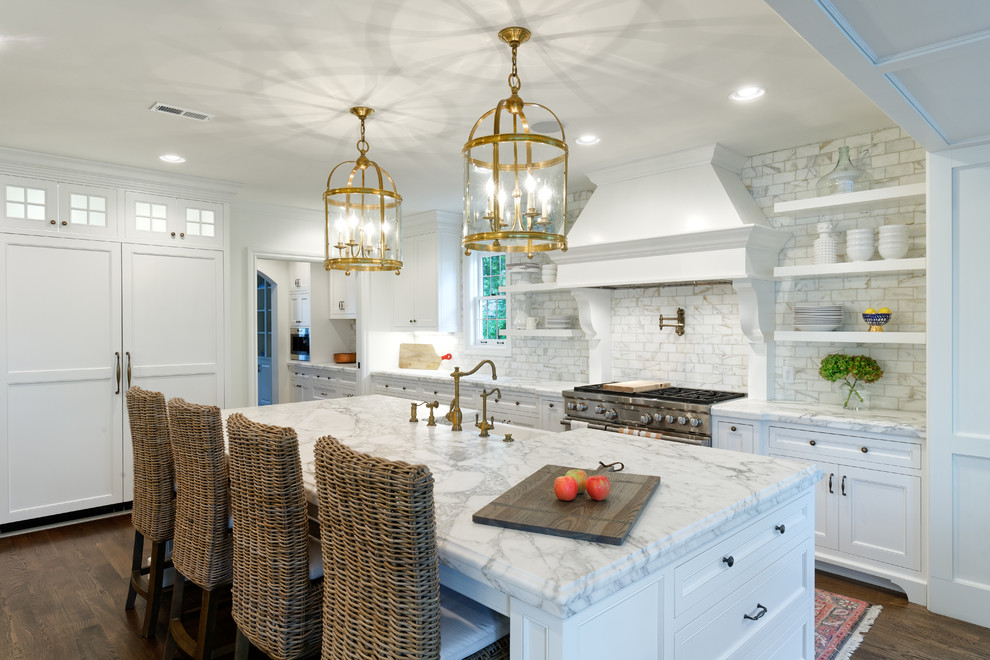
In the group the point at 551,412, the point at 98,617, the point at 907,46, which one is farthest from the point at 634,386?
the point at 98,617

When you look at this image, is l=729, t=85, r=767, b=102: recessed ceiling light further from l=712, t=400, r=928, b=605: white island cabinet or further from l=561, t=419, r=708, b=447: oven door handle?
l=561, t=419, r=708, b=447: oven door handle

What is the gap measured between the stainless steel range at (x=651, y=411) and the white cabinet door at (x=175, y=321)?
10.0 feet

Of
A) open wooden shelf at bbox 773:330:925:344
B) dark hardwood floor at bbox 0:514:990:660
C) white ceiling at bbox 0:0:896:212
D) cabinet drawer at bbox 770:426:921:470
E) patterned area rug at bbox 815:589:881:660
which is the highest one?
white ceiling at bbox 0:0:896:212

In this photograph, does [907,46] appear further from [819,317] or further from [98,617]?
[98,617]

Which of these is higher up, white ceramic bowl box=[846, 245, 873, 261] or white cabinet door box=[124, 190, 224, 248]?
white cabinet door box=[124, 190, 224, 248]

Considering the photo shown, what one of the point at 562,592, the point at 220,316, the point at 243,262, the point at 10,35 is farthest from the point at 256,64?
the point at 243,262

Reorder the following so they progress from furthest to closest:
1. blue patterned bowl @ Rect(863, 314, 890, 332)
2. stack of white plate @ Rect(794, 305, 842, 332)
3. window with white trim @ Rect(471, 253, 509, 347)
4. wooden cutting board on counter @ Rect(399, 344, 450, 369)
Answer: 1. wooden cutting board on counter @ Rect(399, 344, 450, 369)
2. window with white trim @ Rect(471, 253, 509, 347)
3. stack of white plate @ Rect(794, 305, 842, 332)
4. blue patterned bowl @ Rect(863, 314, 890, 332)

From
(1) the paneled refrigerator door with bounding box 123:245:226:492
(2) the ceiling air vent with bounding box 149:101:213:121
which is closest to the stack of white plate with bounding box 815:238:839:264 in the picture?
(2) the ceiling air vent with bounding box 149:101:213:121

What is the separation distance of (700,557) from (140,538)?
2747 mm

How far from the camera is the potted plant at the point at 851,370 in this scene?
11.5 ft

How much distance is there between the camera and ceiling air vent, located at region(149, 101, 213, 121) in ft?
10.8

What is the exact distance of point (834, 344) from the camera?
3.84m

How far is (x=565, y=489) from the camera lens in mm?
1714

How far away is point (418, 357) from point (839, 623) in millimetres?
4640
